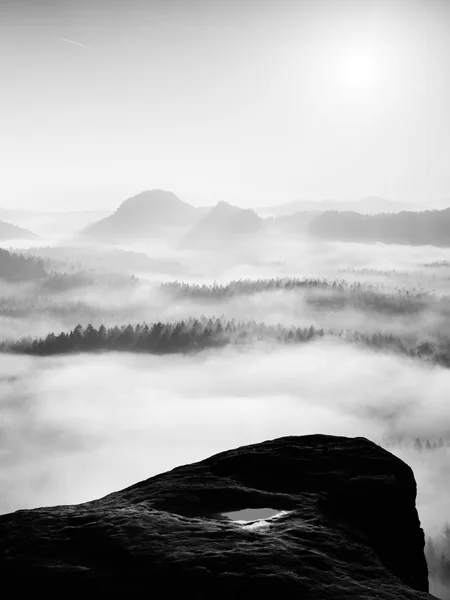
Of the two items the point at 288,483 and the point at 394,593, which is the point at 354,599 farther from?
the point at 288,483

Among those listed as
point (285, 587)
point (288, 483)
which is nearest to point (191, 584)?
point (285, 587)

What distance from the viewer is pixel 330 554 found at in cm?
1405

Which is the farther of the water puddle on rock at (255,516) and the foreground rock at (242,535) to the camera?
the water puddle on rock at (255,516)

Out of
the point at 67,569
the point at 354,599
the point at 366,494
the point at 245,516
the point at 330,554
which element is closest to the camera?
the point at 354,599

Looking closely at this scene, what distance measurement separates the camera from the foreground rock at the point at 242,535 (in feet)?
40.3

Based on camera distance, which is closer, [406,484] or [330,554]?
[330,554]

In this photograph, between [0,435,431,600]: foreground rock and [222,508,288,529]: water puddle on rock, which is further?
[222,508,288,529]: water puddle on rock

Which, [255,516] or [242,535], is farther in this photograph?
[255,516]

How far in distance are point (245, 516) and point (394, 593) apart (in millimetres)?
5331

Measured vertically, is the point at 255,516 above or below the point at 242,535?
below

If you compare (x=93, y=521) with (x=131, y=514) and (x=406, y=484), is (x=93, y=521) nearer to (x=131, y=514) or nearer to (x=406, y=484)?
(x=131, y=514)

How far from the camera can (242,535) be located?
14.2m

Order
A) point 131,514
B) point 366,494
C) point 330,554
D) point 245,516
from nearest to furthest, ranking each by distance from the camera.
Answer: point 330,554, point 131,514, point 245,516, point 366,494

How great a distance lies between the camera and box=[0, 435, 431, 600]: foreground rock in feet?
40.3
